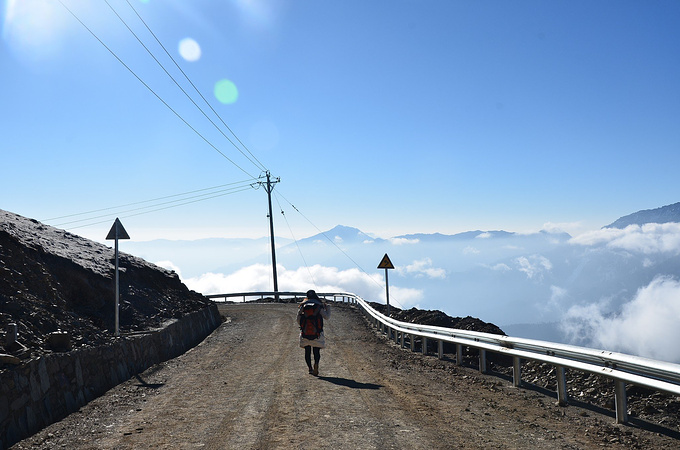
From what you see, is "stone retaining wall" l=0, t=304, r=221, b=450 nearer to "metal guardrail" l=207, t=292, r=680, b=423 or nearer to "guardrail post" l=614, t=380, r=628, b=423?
"metal guardrail" l=207, t=292, r=680, b=423

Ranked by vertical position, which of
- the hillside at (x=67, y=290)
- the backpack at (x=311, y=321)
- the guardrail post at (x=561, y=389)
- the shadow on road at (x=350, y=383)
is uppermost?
the hillside at (x=67, y=290)

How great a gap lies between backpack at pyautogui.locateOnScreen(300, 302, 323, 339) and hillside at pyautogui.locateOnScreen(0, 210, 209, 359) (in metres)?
4.58

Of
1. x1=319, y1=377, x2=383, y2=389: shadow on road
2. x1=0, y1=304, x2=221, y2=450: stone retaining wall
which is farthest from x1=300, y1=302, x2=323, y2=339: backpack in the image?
x1=0, y1=304, x2=221, y2=450: stone retaining wall

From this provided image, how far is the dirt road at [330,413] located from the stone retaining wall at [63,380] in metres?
0.26

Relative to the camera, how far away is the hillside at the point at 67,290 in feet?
33.6

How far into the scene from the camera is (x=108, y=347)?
10.9 metres

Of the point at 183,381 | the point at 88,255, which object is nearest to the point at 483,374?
the point at 183,381

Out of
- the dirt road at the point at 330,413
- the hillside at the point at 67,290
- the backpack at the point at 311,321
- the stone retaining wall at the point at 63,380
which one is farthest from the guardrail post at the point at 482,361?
the hillside at the point at 67,290

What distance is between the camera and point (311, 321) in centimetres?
1212

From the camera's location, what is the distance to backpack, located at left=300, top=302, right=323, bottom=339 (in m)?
12.0

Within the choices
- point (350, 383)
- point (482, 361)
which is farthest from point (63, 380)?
point (482, 361)

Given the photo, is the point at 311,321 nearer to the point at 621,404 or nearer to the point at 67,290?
the point at 621,404

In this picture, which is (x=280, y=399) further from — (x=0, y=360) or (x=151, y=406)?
(x=0, y=360)

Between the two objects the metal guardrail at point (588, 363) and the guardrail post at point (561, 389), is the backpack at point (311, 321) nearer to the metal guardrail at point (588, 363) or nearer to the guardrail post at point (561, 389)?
the metal guardrail at point (588, 363)
